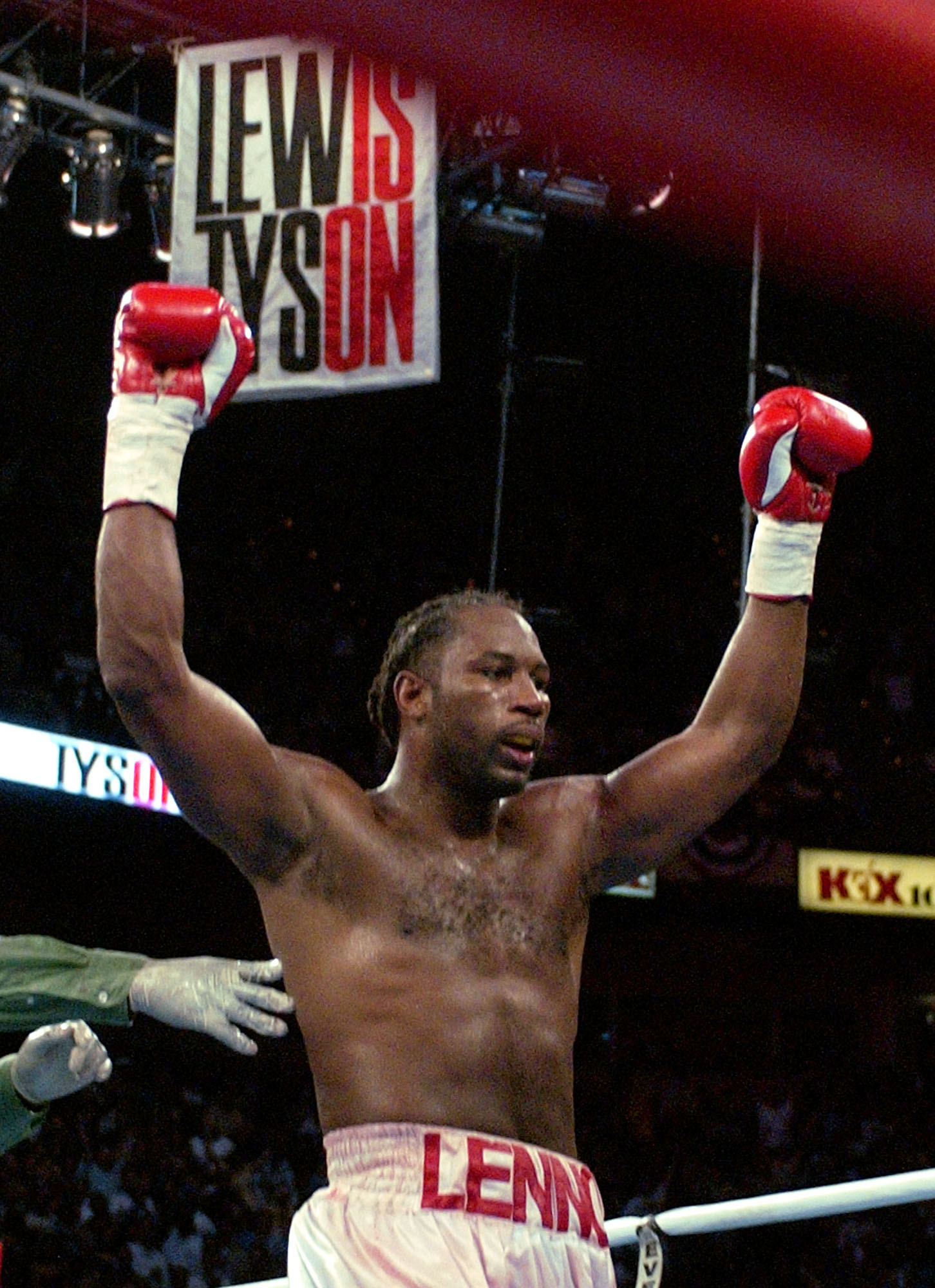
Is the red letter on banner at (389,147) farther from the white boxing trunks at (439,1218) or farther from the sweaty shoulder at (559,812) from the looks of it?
the white boxing trunks at (439,1218)

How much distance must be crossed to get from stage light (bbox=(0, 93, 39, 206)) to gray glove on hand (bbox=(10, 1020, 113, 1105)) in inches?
144

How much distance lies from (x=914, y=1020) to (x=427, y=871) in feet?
29.7

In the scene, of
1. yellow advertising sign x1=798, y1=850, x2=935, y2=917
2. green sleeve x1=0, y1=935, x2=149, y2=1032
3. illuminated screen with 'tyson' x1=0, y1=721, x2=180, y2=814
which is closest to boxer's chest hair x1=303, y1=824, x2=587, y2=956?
green sleeve x1=0, y1=935, x2=149, y2=1032

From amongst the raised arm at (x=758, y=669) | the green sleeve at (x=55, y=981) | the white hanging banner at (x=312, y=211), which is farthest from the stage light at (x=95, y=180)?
the raised arm at (x=758, y=669)

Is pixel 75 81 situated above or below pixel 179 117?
above

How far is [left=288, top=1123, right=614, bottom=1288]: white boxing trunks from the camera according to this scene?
1.83m

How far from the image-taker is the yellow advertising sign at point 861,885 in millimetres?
10133

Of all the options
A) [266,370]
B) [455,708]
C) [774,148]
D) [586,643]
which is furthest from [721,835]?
[774,148]

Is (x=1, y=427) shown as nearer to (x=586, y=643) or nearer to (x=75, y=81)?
(x=75, y=81)

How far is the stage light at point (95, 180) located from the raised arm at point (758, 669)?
4090 mm

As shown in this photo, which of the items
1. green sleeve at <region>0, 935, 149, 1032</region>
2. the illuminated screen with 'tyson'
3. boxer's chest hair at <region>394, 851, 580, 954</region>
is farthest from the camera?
the illuminated screen with 'tyson'

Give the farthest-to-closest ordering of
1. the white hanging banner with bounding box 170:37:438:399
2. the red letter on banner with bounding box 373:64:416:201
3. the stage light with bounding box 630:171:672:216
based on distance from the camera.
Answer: the stage light with bounding box 630:171:672:216 → the red letter on banner with bounding box 373:64:416:201 → the white hanging banner with bounding box 170:37:438:399

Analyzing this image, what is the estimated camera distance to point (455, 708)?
2219mm

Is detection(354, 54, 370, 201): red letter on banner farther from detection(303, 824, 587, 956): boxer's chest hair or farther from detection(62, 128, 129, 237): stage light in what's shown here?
detection(303, 824, 587, 956): boxer's chest hair
